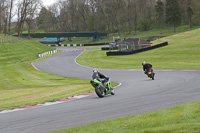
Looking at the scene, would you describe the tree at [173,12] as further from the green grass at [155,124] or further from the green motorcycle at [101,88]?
the green grass at [155,124]

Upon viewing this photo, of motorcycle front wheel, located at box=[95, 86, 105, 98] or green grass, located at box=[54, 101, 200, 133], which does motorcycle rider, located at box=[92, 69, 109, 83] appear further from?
green grass, located at box=[54, 101, 200, 133]

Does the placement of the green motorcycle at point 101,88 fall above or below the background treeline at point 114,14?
below

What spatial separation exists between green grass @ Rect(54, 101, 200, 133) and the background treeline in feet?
270

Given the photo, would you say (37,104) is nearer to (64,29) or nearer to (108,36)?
(108,36)

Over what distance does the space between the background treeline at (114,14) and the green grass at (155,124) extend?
8218 centimetres

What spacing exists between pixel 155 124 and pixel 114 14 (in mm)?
124105

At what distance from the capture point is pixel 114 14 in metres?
129

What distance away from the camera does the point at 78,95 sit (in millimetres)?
17047

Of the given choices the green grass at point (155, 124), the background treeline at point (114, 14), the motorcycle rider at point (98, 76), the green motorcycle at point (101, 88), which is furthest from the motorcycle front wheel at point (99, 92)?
the background treeline at point (114, 14)

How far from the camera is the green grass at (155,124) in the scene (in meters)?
7.01

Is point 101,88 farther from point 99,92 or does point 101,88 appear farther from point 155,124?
point 155,124

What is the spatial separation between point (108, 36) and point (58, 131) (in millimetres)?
113668

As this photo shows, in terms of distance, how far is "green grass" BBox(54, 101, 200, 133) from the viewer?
7.01m

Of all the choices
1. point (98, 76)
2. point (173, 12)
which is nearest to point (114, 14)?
point (173, 12)
